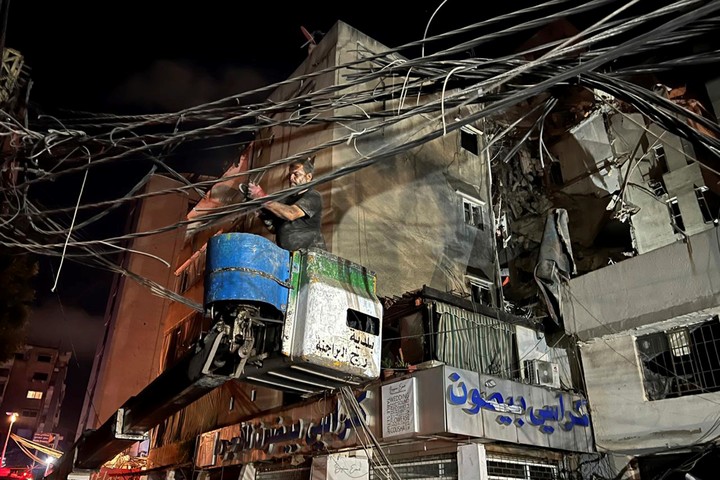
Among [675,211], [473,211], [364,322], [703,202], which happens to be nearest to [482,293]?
[473,211]

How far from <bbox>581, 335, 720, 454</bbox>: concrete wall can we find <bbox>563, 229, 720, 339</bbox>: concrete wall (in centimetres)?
50

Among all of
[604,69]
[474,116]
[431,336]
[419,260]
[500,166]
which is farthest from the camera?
[500,166]

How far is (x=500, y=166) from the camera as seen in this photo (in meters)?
18.1

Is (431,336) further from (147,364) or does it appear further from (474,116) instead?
(147,364)

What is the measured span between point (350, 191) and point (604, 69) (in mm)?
7312

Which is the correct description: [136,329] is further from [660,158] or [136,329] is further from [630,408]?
[660,158]

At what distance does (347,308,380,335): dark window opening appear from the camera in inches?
230

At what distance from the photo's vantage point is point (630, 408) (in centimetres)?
1032

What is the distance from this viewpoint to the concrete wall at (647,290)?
9.66 meters

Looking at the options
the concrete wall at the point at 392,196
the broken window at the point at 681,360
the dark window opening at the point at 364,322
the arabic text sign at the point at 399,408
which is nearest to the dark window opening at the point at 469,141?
the concrete wall at the point at 392,196

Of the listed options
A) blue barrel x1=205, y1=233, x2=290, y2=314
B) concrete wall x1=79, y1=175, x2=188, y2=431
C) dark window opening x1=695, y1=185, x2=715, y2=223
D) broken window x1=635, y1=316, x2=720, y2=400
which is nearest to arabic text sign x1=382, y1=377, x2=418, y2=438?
broken window x1=635, y1=316, x2=720, y2=400

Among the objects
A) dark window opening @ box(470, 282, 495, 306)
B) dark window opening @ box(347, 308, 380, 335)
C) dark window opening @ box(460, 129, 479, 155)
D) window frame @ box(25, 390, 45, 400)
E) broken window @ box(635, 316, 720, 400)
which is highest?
window frame @ box(25, 390, 45, 400)

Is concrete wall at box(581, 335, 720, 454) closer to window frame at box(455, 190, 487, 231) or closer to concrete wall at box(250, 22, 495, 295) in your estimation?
concrete wall at box(250, 22, 495, 295)

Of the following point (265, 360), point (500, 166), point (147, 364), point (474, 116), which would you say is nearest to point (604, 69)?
point (474, 116)
